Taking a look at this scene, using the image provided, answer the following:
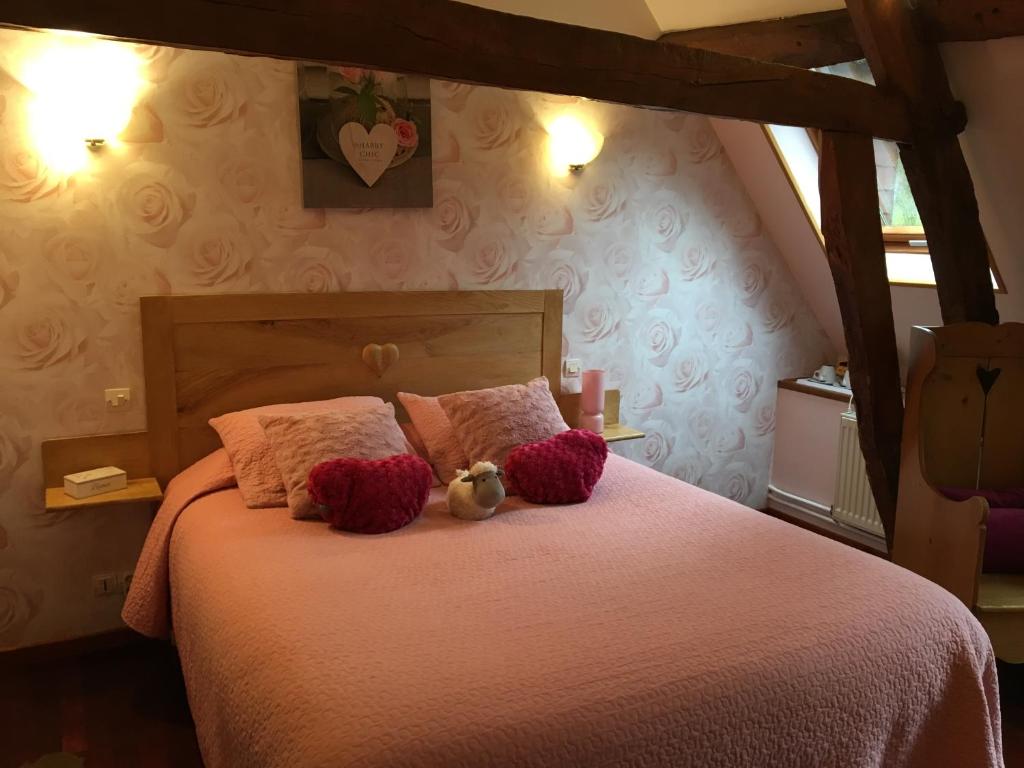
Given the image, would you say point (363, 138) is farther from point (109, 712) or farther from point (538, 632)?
point (109, 712)

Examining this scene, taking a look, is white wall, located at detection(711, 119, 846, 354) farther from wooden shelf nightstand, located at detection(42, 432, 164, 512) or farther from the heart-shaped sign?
wooden shelf nightstand, located at detection(42, 432, 164, 512)

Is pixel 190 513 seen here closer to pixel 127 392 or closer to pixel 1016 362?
pixel 127 392

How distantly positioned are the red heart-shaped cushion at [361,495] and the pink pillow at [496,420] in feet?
1.50

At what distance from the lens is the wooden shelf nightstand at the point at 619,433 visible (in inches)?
139

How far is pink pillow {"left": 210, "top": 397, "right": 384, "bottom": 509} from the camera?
261 centimetres

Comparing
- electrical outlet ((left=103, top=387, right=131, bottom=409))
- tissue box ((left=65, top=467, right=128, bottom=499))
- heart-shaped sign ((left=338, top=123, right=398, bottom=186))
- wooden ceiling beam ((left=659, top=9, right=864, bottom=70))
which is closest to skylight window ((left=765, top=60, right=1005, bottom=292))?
wooden ceiling beam ((left=659, top=9, right=864, bottom=70))

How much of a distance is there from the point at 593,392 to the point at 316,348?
114cm

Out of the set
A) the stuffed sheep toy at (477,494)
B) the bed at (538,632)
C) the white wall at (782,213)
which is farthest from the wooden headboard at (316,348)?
the white wall at (782,213)

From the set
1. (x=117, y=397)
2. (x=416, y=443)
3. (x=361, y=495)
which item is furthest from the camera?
(x=416, y=443)

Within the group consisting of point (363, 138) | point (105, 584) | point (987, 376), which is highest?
point (363, 138)

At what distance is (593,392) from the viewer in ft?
11.6

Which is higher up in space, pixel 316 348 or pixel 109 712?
pixel 316 348

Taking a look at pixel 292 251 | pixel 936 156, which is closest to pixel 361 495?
pixel 292 251

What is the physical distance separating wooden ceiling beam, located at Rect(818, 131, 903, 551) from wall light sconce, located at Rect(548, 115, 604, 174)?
36.7 inches
